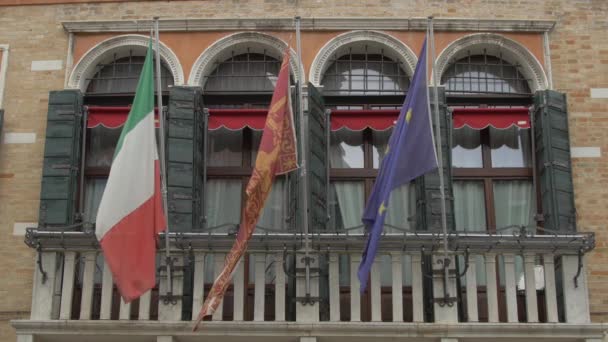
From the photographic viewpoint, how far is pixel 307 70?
48.3ft

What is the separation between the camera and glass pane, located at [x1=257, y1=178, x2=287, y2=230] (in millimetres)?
14234

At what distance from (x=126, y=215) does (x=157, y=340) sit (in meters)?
1.48

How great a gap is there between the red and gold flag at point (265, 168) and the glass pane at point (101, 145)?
9.29ft

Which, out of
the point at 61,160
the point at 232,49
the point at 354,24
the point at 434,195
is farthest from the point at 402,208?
the point at 61,160

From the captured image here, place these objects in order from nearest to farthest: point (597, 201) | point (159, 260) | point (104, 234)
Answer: point (104, 234) < point (159, 260) < point (597, 201)

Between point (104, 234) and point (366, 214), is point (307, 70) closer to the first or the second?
point (366, 214)

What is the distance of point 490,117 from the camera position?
14.3 metres

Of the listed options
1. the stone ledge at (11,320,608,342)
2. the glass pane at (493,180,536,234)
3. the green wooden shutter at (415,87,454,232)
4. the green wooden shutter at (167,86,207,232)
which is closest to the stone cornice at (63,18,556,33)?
the green wooden shutter at (167,86,207,232)

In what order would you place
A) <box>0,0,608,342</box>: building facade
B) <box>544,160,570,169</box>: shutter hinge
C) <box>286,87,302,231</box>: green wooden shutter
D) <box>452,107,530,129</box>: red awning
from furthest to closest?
1. <box>452,107,530,129</box>: red awning
2. <box>544,160,570,169</box>: shutter hinge
3. <box>286,87,302,231</box>: green wooden shutter
4. <box>0,0,608,342</box>: building facade

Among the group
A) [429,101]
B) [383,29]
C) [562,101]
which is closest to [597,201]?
[562,101]

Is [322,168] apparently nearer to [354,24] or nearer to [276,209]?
[276,209]

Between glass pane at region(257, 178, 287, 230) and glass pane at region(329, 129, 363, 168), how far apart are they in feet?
2.48

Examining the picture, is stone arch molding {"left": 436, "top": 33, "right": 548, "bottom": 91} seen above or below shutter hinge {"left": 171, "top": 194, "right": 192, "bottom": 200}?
above

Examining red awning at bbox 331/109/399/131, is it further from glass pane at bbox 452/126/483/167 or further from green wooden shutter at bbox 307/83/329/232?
glass pane at bbox 452/126/483/167
